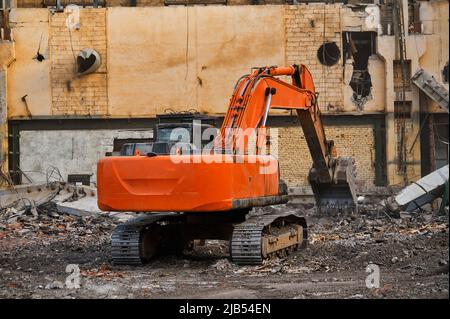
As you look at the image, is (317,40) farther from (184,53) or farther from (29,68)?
(29,68)

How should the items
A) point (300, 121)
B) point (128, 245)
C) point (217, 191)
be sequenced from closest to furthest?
point (217, 191) < point (128, 245) < point (300, 121)

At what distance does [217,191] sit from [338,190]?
8501mm

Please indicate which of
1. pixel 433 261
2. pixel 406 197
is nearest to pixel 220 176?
pixel 433 261

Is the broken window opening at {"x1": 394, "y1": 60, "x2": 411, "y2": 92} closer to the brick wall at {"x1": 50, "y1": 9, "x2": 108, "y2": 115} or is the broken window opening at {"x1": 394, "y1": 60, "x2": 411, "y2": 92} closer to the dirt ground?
the dirt ground

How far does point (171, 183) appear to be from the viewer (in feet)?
40.0

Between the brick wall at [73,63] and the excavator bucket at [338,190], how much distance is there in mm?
10085

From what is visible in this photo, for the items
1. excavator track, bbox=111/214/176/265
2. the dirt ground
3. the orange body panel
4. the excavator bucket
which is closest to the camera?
the dirt ground

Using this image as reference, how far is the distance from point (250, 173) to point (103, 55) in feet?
51.2

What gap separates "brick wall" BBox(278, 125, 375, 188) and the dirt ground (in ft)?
26.5

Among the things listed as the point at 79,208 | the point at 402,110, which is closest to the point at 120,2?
the point at 79,208

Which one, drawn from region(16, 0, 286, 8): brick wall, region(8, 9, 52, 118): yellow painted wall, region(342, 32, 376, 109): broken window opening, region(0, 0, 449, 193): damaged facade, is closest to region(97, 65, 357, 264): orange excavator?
region(0, 0, 449, 193): damaged facade

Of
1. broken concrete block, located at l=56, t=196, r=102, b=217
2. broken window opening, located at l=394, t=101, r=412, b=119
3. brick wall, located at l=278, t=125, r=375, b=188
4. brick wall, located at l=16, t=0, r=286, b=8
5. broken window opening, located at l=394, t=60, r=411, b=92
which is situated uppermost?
brick wall, located at l=16, t=0, r=286, b=8

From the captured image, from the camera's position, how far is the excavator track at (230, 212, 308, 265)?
500 inches
